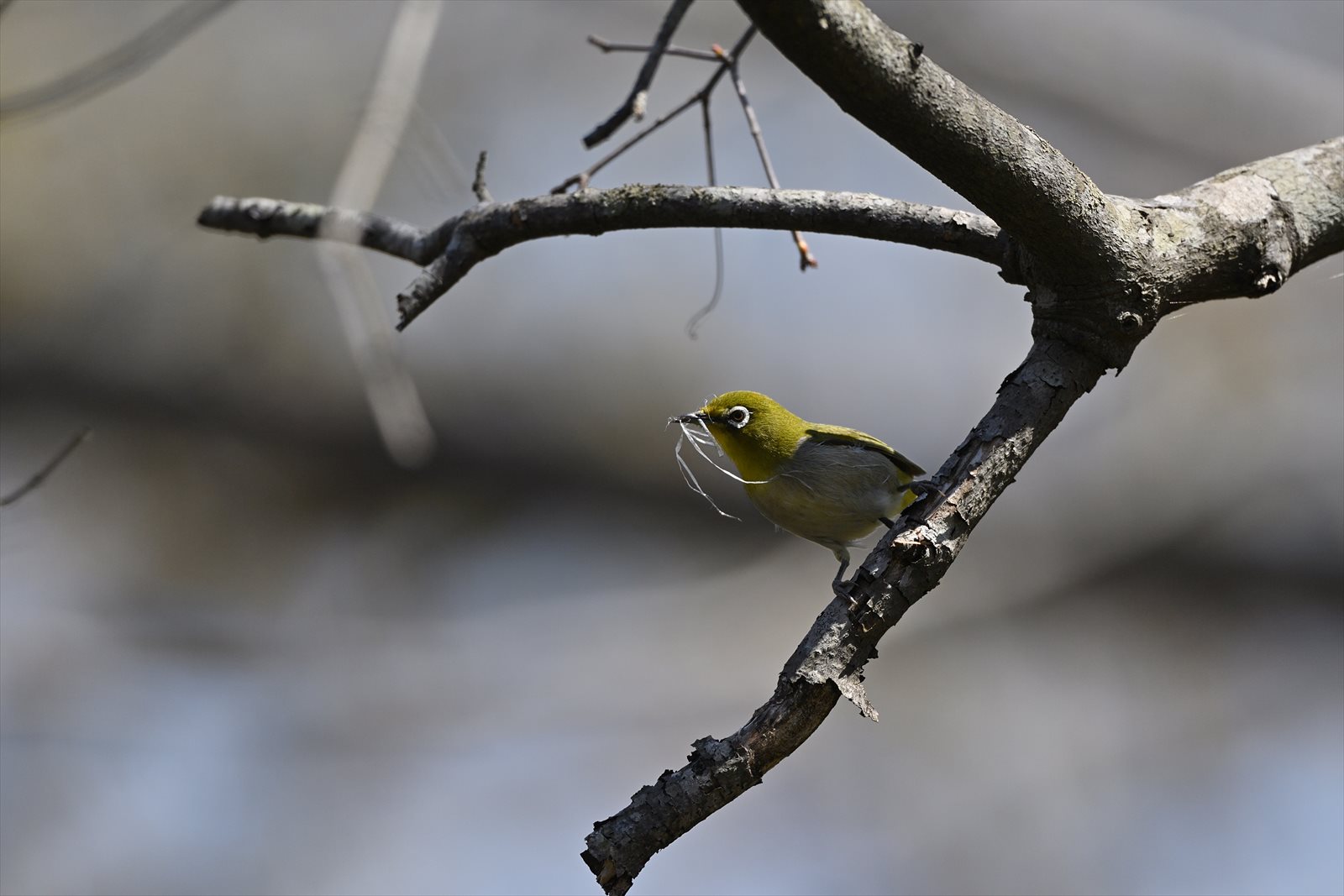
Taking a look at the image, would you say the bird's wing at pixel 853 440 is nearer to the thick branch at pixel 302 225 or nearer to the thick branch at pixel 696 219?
the thick branch at pixel 696 219

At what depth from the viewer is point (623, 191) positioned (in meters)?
1.56

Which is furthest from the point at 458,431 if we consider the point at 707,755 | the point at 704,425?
the point at 707,755

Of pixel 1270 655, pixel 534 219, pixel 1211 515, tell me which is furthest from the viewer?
pixel 1270 655

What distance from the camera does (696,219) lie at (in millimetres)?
1539

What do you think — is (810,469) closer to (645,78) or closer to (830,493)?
(830,493)

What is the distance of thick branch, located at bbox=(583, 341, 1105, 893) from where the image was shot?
106 cm

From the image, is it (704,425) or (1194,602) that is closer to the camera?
(704,425)

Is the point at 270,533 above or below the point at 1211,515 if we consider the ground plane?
above

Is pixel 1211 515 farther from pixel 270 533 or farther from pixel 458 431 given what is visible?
pixel 270 533

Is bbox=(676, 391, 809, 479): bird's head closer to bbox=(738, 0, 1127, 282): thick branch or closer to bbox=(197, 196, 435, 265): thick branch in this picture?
bbox=(197, 196, 435, 265): thick branch

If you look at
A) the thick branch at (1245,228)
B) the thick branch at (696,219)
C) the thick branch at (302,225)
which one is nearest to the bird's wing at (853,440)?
the thick branch at (696,219)

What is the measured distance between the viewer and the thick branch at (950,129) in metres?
0.88

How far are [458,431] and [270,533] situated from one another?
1991mm

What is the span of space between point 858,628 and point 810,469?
0.86 m
